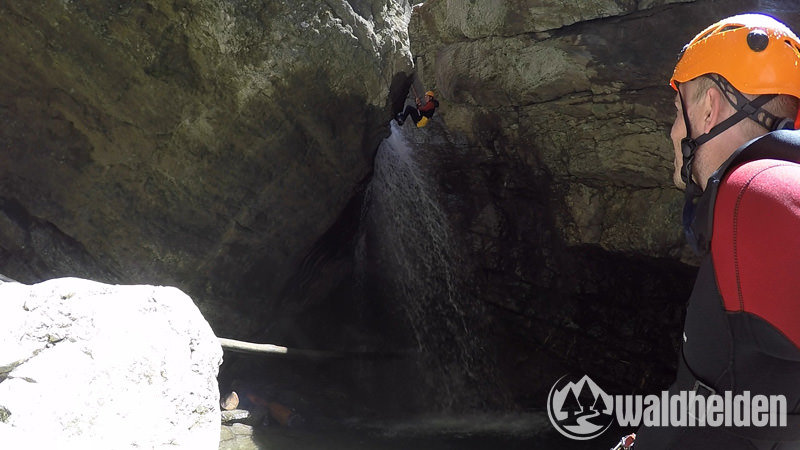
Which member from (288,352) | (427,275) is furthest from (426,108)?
(288,352)

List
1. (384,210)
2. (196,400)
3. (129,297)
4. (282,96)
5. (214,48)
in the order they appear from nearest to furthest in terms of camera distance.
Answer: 1. (196,400)
2. (129,297)
3. (214,48)
4. (282,96)
5. (384,210)

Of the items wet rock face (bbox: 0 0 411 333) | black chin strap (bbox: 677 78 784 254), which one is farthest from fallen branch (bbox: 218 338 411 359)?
black chin strap (bbox: 677 78 784 254)

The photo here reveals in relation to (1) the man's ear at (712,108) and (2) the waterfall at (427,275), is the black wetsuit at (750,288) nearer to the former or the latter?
(1) the man's ear at (712,108)

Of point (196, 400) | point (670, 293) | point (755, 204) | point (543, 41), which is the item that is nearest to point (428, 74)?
point (543, 41)

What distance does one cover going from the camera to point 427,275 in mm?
8031

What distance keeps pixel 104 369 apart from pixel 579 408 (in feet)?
20.2

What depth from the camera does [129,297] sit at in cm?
315

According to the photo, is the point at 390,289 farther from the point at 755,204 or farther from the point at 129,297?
the point at 755,204

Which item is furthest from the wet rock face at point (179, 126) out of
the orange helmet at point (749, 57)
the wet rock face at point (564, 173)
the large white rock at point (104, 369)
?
the orange helmet at point (749, 57)

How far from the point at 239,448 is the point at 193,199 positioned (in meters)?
2.40

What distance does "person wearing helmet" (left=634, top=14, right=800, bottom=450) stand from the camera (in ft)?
3.46

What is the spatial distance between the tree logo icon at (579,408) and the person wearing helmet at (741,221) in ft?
20.0

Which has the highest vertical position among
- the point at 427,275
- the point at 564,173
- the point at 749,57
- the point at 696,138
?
the point at 749,57

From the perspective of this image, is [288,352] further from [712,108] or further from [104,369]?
[712,108]
